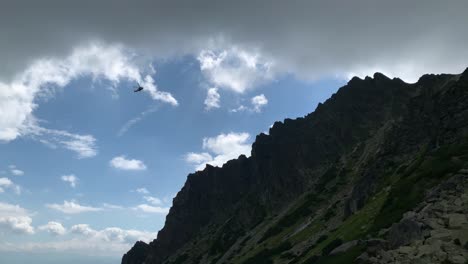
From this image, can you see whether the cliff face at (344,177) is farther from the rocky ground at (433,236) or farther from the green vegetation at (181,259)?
the rocky ground at (433,236)

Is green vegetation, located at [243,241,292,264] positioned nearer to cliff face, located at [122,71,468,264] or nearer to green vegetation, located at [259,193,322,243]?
cliff face, located at [122,71,468,264]

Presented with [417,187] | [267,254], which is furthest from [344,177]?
[417,187]

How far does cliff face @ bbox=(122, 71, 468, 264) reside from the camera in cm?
5384

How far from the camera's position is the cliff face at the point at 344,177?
177 ft

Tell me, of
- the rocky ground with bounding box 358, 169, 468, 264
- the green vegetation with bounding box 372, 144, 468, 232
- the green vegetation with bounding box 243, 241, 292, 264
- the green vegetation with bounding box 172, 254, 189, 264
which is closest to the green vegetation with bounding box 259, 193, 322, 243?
the green vegetation with bounding box 243, 241, 292, 264

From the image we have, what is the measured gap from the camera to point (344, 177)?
4884 inches

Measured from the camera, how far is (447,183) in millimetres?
37875

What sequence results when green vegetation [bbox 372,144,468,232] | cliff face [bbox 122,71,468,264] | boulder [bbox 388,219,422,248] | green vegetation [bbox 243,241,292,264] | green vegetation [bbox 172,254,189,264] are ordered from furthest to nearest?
green vegetation [bbox 172,254,189,264], green vegetation [bbox 243,241,292,264], cliff face [bbox 122,71,468,264], green vegetation [bbox 372,144,468,232], boulder [bbox 388,219,422,248]

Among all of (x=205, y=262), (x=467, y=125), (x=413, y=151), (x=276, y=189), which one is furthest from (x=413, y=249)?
(x=276, y=189)

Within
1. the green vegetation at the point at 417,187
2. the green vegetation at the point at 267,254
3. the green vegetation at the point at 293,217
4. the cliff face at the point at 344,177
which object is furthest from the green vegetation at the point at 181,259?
the green vegetation at the point at 417,187

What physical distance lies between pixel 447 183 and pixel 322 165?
137m

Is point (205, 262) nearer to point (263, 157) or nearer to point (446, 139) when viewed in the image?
point (263, 157)

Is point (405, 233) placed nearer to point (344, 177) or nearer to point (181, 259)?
point (344, 177)

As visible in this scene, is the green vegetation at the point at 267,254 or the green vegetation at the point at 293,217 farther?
the green vegetation at the point at 293,217
